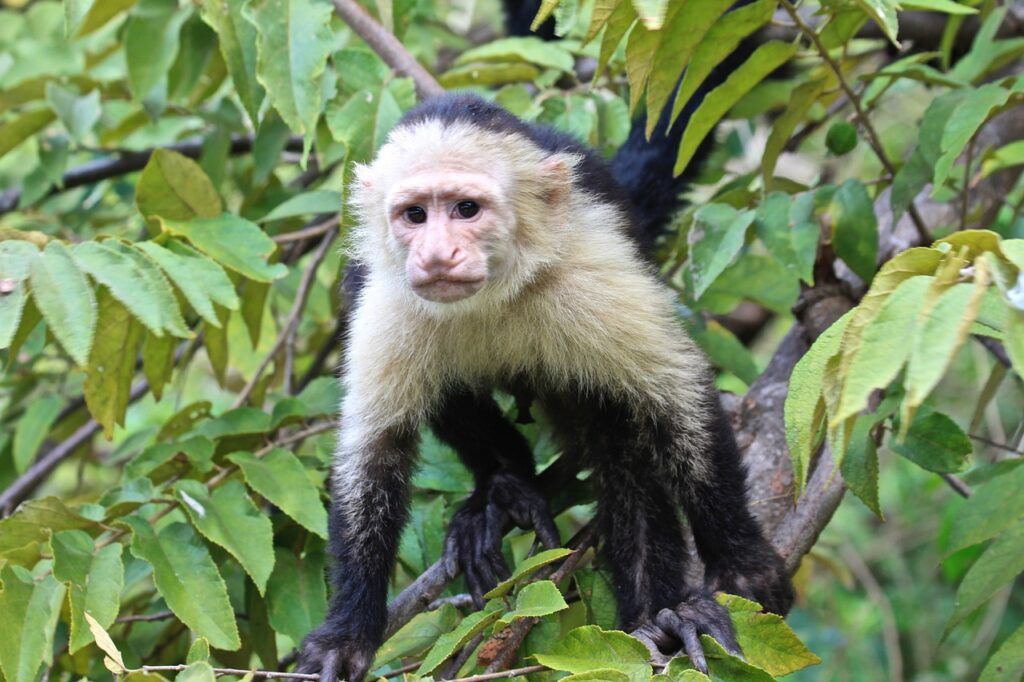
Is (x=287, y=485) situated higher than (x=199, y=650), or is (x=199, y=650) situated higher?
(x=199, y=650)

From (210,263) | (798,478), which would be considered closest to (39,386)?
(210,263)

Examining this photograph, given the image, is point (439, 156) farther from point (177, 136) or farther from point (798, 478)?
point (177, 136)

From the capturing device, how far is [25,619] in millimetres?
2016

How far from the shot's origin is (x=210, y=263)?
7.92ft

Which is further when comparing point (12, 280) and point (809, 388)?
point (12, 280)

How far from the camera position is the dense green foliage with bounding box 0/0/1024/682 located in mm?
1770

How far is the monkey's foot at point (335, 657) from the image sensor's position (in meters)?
2.22

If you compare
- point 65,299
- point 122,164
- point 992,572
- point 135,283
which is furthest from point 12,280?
point 122,164

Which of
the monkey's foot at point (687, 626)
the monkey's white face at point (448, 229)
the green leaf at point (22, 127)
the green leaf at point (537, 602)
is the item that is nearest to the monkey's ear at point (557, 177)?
the monkey's white face at point (448, 229)

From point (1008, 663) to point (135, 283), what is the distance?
1688 millimetres

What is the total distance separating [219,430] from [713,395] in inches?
46.5

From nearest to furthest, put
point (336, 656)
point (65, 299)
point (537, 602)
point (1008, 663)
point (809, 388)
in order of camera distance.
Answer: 1. point (809, 388)
2. point (537, 602)
3. point (1008, 663)
4. point (65, 299)
5. point (336, 656)

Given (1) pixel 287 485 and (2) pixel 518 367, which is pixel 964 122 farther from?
(1) pixel 287 485

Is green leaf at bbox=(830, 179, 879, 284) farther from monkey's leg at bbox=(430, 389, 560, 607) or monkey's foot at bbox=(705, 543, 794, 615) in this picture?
monkey's leg at bbox=(430, 389, 560, 607)
